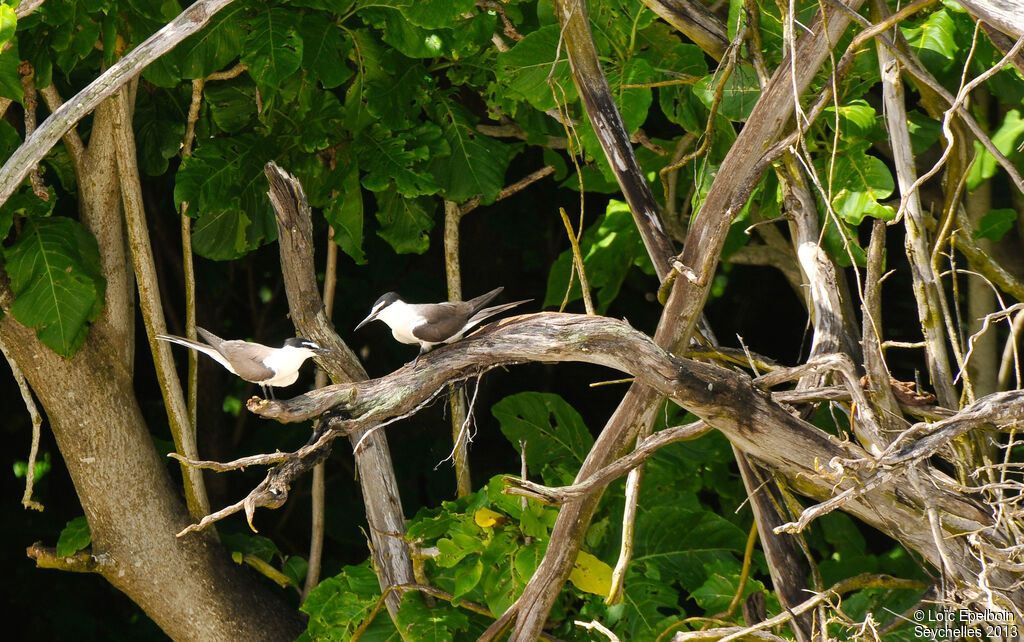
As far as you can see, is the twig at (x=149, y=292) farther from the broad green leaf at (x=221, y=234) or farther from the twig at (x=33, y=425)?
the twig at (x=33, y=425)

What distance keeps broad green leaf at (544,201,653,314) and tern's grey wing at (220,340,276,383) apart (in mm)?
1197

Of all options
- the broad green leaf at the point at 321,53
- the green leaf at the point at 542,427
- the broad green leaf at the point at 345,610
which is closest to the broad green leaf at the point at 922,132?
the green leaf at the point at 542,427

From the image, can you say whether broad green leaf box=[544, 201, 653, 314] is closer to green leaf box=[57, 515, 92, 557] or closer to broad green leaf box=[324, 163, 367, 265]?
broad green leaf box=[324, 163, 367, 265]

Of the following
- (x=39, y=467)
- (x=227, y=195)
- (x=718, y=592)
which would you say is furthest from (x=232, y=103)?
(x=718, y=592)

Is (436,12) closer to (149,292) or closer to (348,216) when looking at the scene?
(348,216)

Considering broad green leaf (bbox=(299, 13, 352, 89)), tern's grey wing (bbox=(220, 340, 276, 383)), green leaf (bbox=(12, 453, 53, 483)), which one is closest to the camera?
tern's grey wing (bbox=(220, 340, 276, 383))

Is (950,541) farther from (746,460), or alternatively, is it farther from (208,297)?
(208,297)

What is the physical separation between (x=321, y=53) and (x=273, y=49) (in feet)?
0.65

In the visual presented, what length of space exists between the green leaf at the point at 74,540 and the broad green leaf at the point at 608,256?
172 centimetres

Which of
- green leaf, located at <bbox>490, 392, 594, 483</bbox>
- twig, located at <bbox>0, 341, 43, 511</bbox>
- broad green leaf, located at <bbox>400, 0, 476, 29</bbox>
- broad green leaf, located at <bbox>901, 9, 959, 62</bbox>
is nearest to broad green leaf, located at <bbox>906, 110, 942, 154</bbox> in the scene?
broad green leaf, located at <bbox>901, 9, 959, 62</bbox>

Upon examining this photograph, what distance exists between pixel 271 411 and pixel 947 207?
1638 millimetres

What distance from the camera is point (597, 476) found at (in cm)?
202

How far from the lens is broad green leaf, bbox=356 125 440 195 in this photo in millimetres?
2926

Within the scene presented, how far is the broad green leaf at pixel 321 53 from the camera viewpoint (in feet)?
9.14
